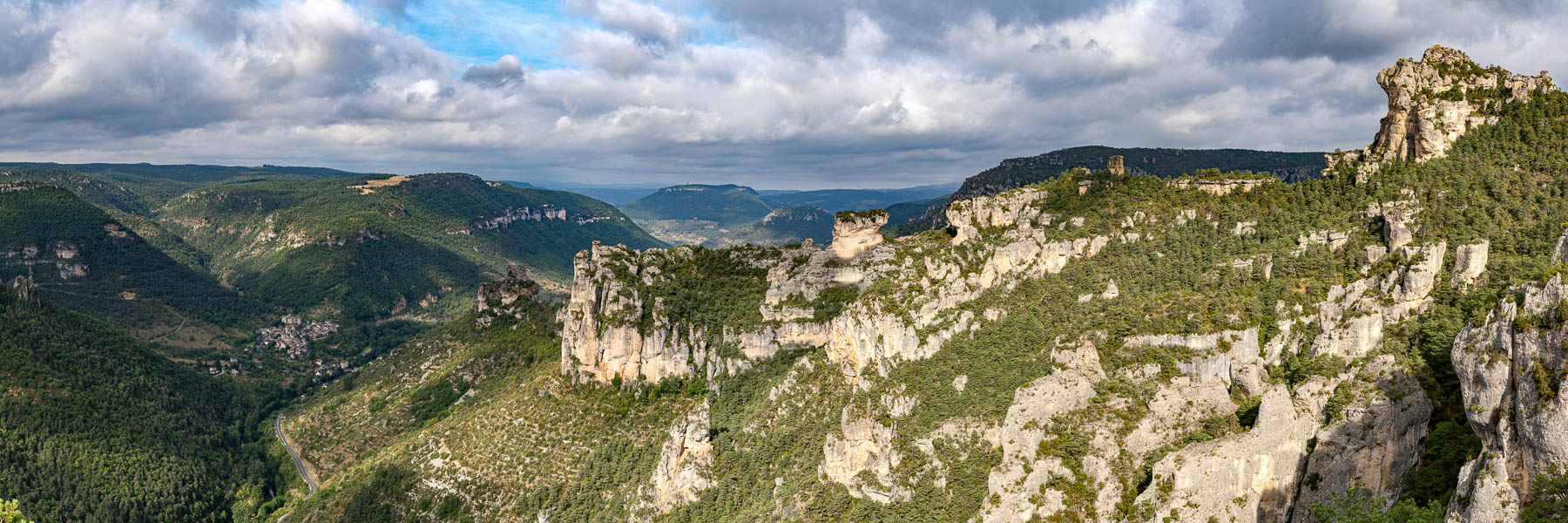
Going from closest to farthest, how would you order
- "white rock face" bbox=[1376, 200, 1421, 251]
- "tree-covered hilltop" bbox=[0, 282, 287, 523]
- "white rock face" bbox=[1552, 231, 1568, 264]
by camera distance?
→ "white rock face" bbox=[1552, 231, 1568, 264] → "white rock face" bbox=[1376, 200, 1421, 251] → "tree-covered hilltop" bbox=[0, 282, 287, 523]

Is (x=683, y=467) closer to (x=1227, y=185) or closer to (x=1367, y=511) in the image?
(x=1367, y=511)

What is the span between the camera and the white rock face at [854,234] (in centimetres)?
9519

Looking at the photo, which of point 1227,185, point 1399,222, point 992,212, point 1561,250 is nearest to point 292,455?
point 992,212

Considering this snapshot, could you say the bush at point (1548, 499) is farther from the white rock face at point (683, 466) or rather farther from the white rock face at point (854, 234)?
the white rock face at point (854, 234)

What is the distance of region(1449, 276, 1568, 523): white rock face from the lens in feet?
107

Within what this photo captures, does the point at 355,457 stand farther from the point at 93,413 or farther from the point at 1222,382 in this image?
the point at 1222,382

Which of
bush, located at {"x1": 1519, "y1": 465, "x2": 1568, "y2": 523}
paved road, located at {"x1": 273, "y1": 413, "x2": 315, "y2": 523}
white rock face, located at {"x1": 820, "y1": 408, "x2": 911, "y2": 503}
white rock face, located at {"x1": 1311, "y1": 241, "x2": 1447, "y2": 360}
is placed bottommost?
paved road, located at {"x1": 273, "y1": 413, "x2": 315, "y2": 523}

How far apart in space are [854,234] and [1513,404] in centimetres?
6606

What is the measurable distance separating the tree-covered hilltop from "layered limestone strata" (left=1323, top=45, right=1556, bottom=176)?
145228 millimetres

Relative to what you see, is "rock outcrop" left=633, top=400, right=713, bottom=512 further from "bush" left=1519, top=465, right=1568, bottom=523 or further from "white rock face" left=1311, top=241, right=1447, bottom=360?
"bush" left=1519, top=465, right=1568, bottom=523

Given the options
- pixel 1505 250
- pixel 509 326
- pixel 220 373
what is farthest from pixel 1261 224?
pixel 220 373

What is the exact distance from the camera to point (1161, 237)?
75.6m

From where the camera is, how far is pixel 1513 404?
3519 centimetres

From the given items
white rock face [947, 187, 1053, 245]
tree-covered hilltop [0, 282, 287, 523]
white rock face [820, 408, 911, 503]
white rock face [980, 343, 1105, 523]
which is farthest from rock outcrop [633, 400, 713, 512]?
tree-covered hilltop [0, 282, 287, 523]
